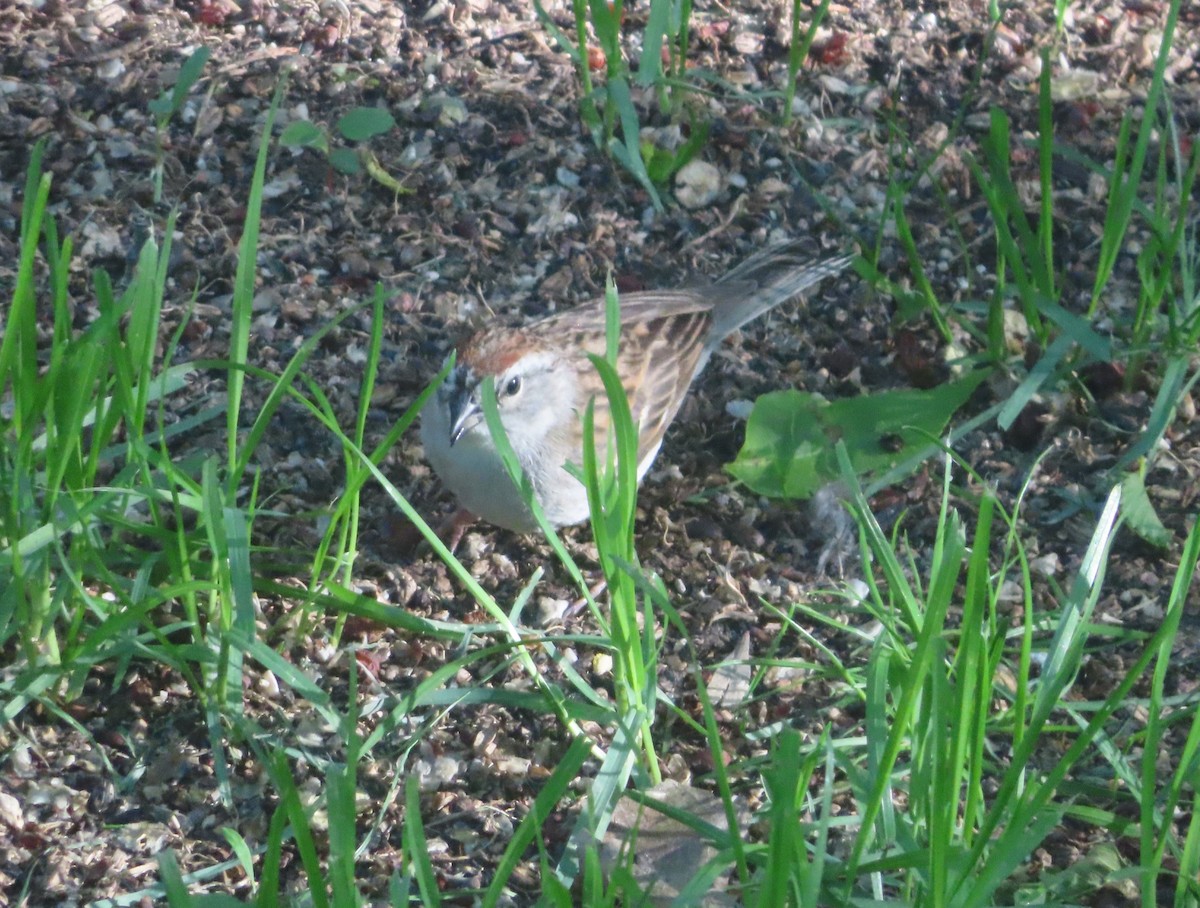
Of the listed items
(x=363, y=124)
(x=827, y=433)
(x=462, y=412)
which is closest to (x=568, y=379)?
(x=462, y=412)

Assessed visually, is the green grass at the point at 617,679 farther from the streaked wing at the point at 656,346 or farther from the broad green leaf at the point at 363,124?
the broad green leaf at the point at 363,124

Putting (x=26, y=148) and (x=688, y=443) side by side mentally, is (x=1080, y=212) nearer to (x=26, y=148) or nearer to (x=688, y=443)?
(x=688, y=443)

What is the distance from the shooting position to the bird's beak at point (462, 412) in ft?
12.9

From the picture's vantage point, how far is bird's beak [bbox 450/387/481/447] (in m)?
3.92

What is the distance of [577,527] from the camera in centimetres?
454

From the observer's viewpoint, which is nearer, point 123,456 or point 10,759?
point 10,759

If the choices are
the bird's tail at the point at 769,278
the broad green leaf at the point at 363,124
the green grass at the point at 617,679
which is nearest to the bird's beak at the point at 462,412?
the green grass at the point at 617,679

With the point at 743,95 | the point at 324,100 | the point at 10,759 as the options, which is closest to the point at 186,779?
the point at 10,759

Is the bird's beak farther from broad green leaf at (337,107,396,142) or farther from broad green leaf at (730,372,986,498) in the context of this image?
broad green leaf at (337,107,396,142)

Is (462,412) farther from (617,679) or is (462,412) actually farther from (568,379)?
(617,679)

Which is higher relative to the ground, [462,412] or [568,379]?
[462,412]

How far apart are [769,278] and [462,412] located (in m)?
1.39

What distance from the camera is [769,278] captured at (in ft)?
15.8

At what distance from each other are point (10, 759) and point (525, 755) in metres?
1.20
